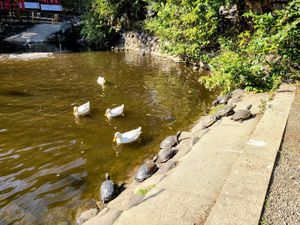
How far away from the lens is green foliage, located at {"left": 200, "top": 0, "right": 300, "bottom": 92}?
7758mm

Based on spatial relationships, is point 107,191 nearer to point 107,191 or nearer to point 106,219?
point 107,191

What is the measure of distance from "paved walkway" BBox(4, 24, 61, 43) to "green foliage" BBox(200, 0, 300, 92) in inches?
1096

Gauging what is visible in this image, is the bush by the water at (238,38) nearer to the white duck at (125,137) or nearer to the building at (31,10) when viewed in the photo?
the white duck at (125,137)

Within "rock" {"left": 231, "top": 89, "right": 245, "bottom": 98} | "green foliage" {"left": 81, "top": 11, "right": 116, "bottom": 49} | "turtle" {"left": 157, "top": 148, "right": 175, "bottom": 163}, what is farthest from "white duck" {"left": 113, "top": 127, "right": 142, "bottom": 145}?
"green foliage" {"left": 81, "top": 11, "right": 116, "bottom": 49}

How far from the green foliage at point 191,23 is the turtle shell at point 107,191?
770 centimetres

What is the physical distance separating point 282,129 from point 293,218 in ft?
8.74

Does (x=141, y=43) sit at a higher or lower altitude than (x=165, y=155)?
higher

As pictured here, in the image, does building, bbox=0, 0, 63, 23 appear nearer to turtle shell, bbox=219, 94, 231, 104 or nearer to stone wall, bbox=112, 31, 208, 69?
stone wall, bbox=112, 31, 208, 69

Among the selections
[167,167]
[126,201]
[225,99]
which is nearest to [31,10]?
[225,99]

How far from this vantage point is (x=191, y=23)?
1304 centimetres

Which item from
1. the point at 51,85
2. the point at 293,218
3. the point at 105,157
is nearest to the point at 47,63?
the point at 51,85

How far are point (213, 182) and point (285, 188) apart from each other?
40.9 inches

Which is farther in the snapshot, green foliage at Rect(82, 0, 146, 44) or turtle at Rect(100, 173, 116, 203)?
green foliage at Rect(82, 0, 146, 44)

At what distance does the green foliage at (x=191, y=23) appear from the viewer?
11513 millimetres
